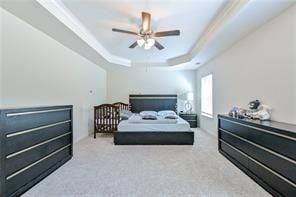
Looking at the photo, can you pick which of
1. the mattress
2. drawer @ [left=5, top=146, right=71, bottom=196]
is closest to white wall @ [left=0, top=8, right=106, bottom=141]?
drawer @ [left=5, top=146, right=71, bottom=196]

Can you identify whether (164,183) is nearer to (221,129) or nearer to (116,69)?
(221,129)

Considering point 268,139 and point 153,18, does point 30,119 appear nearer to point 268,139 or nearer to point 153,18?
point 153,18

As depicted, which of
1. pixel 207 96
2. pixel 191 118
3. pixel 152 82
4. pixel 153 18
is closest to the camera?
pixel 153 18

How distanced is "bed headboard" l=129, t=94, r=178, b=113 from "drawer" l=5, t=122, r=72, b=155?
455 centimetres

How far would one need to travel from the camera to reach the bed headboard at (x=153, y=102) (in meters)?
7.92

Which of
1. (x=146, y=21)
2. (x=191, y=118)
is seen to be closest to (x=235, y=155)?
(x=146, y=21)

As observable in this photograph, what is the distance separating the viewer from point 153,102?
26.1 feet

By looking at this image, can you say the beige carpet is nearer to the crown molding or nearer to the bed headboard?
the crown molding

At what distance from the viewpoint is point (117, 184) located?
8.70 ft

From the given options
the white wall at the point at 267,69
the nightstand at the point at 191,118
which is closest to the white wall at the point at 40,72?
the nightstand at the point at 191,118

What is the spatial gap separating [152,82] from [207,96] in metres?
2.28

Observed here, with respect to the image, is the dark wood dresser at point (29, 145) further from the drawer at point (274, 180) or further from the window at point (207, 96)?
the window at point (207, 96)

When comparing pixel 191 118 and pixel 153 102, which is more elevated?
pixel 153 102

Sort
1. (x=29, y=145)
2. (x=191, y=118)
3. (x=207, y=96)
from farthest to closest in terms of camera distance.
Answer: (x=191, y=118), (x=207, y=96), (x=29, y=145)
